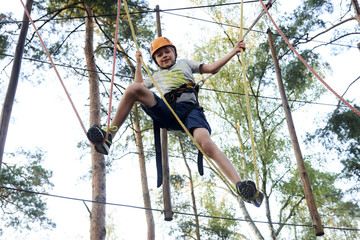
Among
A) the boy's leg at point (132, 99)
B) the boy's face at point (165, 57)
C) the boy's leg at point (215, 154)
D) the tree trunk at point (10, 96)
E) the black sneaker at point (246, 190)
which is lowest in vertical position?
the black sneaker at point (246, 190)

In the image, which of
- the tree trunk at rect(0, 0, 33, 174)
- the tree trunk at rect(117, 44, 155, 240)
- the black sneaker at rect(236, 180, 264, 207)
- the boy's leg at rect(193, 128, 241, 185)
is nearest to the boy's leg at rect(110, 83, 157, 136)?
the boy's leg at rect(193, 128, 241, 185)

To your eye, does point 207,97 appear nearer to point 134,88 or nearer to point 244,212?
point 244,212

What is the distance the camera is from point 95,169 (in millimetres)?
6066

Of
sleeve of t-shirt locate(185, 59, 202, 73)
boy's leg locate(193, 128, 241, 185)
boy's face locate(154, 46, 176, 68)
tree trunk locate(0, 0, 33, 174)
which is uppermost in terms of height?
tree trunk locate(0, 0, 33, 174)

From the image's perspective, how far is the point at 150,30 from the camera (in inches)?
329

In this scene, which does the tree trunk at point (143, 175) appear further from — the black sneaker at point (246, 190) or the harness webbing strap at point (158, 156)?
the black sneaker at point (246, 190)

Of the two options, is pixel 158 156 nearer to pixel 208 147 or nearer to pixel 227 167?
pixel 208 147

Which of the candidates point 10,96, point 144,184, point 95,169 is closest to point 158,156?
point 10,96

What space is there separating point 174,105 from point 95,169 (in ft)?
12.1

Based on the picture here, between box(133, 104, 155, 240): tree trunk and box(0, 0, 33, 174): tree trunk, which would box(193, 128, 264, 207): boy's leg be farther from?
box(133, 104, 155, 240): tree trunk

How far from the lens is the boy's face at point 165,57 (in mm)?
2994

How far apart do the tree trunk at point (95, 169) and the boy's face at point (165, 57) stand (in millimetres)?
3057

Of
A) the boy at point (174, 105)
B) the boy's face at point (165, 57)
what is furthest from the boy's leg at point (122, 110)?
the boy's face at point (165, 57)

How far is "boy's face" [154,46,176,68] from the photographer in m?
2.99
